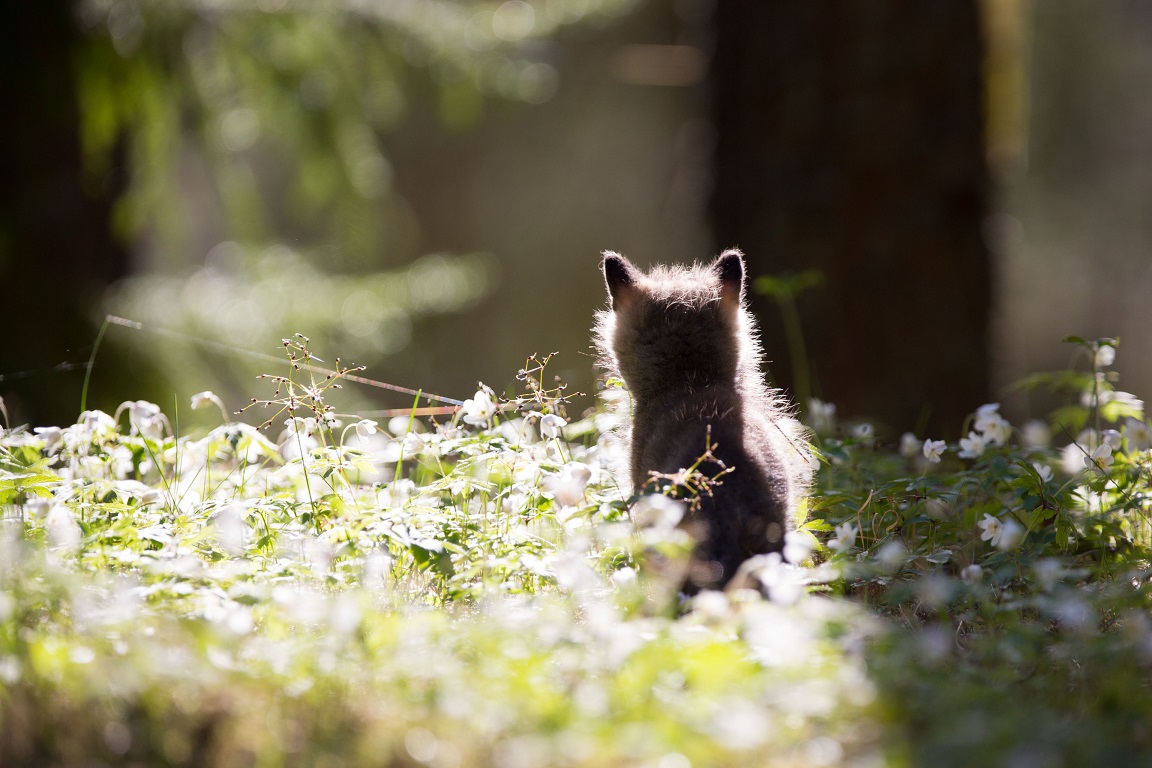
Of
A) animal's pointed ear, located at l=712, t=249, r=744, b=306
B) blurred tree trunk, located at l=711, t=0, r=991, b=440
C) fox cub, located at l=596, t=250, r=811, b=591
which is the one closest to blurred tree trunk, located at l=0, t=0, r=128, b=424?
fox cub, located at l=596, t=250, r=811, b=591

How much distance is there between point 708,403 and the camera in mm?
4176

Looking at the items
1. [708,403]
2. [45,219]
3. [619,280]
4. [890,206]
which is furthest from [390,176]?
[708,403]

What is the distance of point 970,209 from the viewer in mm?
8125

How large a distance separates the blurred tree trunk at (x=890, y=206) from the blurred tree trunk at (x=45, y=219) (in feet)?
17.6

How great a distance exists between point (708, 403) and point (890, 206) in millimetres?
4644

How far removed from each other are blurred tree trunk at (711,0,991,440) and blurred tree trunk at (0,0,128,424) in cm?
536

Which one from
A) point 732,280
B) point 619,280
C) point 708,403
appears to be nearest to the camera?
point 708,403

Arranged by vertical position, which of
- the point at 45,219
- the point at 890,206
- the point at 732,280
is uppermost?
the point at 45,219

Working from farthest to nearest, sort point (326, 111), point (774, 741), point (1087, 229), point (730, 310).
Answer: point (1087, 229), point (326, 111), point (730, 310), point (774, 741)

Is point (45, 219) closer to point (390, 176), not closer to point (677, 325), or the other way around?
point (390, 176)

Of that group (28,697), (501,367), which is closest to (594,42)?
(501,367)

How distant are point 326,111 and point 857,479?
5.66 meters

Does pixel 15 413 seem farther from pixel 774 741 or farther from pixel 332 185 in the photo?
pixel 774 741

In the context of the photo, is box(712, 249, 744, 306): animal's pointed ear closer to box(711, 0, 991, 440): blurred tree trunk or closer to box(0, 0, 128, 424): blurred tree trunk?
box(711, 0, 991, 440): blurred tree trunk
